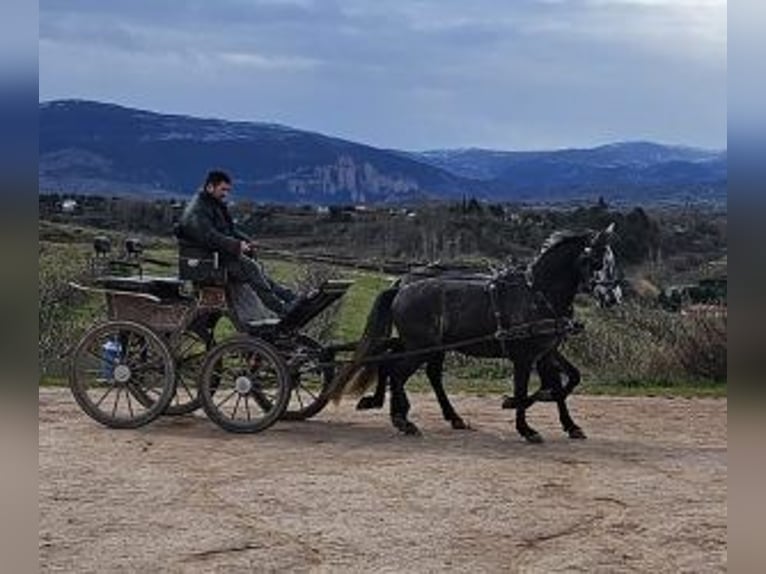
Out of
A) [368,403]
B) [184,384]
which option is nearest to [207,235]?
[184,384]

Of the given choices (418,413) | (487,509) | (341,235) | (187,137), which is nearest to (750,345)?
(487,509)

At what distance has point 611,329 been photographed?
13102 mm

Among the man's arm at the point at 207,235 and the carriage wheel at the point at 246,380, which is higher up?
the man's arm at the point at 207,235

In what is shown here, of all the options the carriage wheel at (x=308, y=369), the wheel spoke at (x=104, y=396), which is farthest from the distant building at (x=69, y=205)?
the carriage wheel at (x=308, y=369)

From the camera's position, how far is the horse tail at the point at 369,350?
8.71 metres

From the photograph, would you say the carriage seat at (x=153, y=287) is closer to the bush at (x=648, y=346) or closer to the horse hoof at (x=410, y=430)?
the horse hoof at (x=410, y=430)

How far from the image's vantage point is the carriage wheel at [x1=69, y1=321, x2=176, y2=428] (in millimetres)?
8586

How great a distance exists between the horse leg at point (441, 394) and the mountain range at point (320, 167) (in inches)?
871

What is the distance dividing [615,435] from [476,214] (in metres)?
16.5

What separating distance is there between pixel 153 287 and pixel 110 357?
2.01 ft

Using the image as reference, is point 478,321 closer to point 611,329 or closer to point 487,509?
point 487,509

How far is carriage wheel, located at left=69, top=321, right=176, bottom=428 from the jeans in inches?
29.6

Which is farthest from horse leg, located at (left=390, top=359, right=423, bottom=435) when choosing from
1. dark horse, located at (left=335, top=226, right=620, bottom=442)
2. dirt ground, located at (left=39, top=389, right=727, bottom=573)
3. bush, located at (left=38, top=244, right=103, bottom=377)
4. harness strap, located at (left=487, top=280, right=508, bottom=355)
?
bush, located at (left=38, top=244, right=103, bottom=377)

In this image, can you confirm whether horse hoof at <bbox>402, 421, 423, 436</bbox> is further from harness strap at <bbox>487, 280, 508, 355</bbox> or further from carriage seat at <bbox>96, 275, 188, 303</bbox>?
carriage seat at <bbox>96, 275, 188, 303</bbox>
